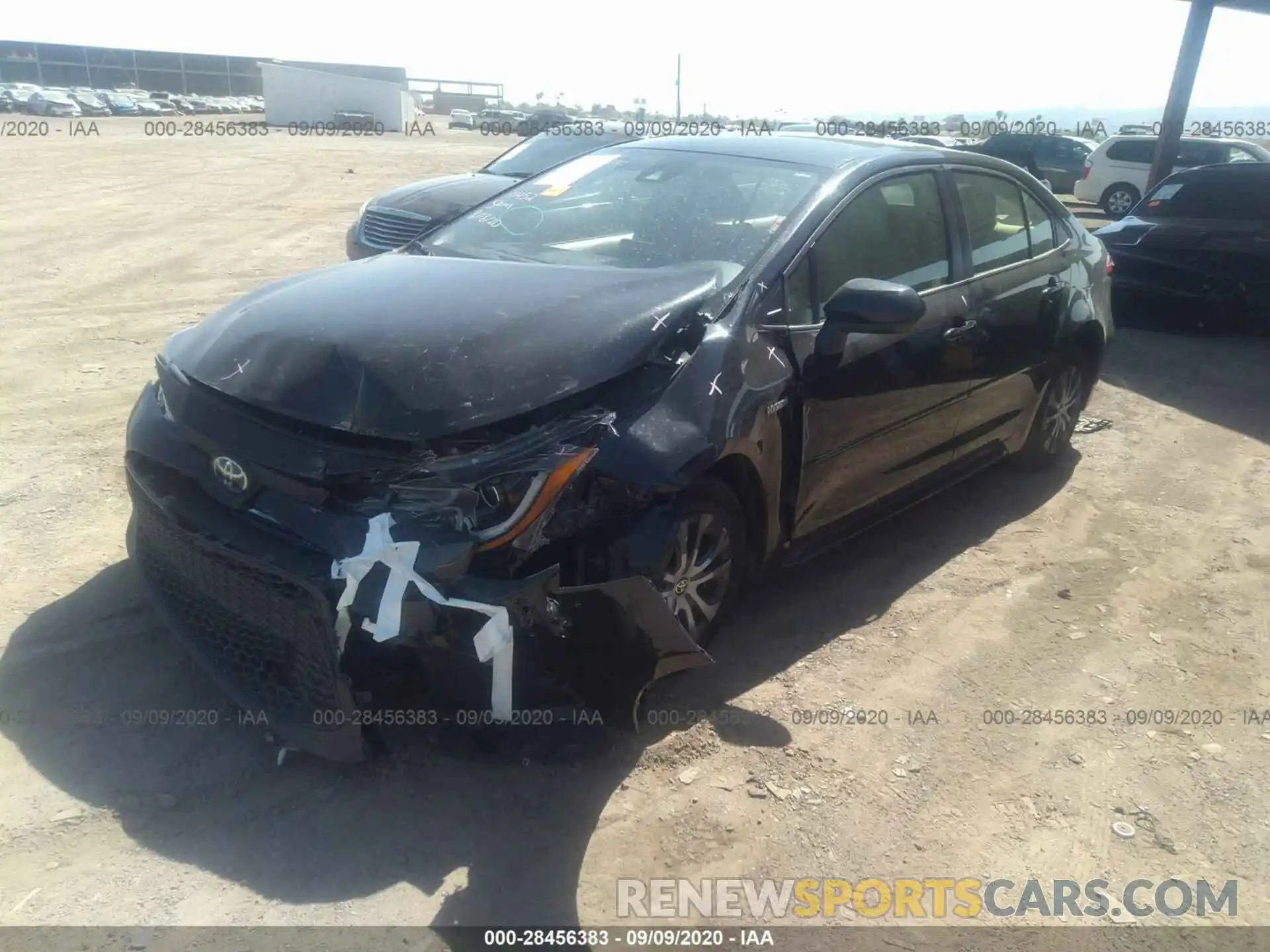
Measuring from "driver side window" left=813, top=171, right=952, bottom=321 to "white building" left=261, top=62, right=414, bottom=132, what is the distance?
5801 centimetres

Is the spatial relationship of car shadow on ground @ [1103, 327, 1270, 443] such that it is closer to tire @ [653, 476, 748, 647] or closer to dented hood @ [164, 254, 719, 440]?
tire @ [653, 476, 748, 647]

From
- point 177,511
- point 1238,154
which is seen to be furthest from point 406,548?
point 1238,154

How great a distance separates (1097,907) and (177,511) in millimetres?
2829

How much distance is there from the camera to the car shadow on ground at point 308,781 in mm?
2619

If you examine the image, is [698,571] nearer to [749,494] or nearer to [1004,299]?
[749,494]

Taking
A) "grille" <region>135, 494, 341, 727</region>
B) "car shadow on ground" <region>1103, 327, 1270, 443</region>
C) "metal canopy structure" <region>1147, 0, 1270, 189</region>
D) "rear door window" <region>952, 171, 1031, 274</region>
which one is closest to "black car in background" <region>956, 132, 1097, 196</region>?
"metal canopy structure" <region>1147, 0, 1270, 189</region>

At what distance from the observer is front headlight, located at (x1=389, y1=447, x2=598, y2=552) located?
2.68 meters

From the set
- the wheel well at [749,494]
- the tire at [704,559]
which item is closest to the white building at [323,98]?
the wheel well at [749,494]

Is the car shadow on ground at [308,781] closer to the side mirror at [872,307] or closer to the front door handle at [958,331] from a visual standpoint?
the side mirror at [872,307]

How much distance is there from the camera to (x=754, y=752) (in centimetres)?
320

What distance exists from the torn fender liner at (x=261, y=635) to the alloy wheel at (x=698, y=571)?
0.99 metres

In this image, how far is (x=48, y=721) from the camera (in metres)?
3.06

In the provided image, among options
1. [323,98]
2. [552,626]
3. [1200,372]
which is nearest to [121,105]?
[323,98]

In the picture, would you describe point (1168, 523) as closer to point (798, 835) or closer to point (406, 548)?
point (798, 835)
